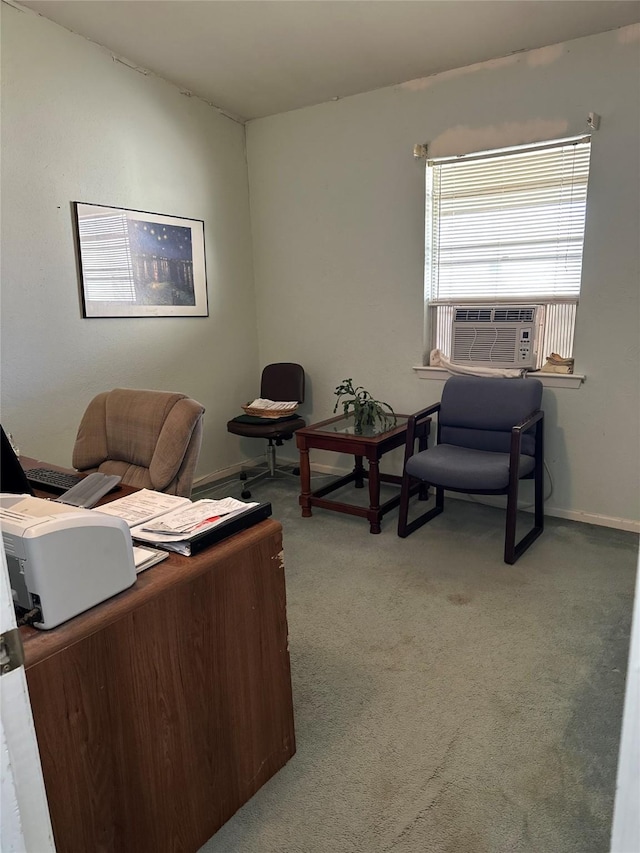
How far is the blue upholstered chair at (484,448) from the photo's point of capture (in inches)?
109

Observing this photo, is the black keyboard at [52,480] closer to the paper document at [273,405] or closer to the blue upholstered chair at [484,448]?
the blue upholstered chair at [484,448]

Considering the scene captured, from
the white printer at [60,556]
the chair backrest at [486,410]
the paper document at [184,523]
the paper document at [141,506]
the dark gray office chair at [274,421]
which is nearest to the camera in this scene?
the white printer at [60,556]

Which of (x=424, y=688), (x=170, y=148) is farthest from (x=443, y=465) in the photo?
(x=170, y=148)

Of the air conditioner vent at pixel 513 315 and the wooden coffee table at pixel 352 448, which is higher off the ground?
the air conditioner vent at pixel 513 315

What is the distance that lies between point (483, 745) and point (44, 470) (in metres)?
1.75

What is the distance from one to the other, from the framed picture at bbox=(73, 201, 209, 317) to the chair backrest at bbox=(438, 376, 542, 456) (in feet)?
6.16

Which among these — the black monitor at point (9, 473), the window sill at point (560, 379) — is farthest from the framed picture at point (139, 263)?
the window sill at point (560, 379)

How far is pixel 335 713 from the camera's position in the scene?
183cm

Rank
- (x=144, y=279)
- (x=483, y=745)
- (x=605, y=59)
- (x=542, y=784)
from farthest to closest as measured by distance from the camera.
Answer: (x=144, y=279), (x=605, y=59), (x=483, y=745), (x=542, y=784)

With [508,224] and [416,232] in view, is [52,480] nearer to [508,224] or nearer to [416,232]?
[416,232]

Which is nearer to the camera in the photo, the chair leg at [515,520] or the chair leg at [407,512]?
the chair leg at [515,520]

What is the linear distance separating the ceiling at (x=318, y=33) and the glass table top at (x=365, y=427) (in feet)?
6.86

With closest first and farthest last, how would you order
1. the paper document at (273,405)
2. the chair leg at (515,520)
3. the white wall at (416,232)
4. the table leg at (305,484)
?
the chair leg at (515,520), the white wall at (416,232), the table leg at (305,484), the paper document at (273,405)

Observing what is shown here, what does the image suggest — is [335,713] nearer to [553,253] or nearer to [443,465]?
[443,465]
